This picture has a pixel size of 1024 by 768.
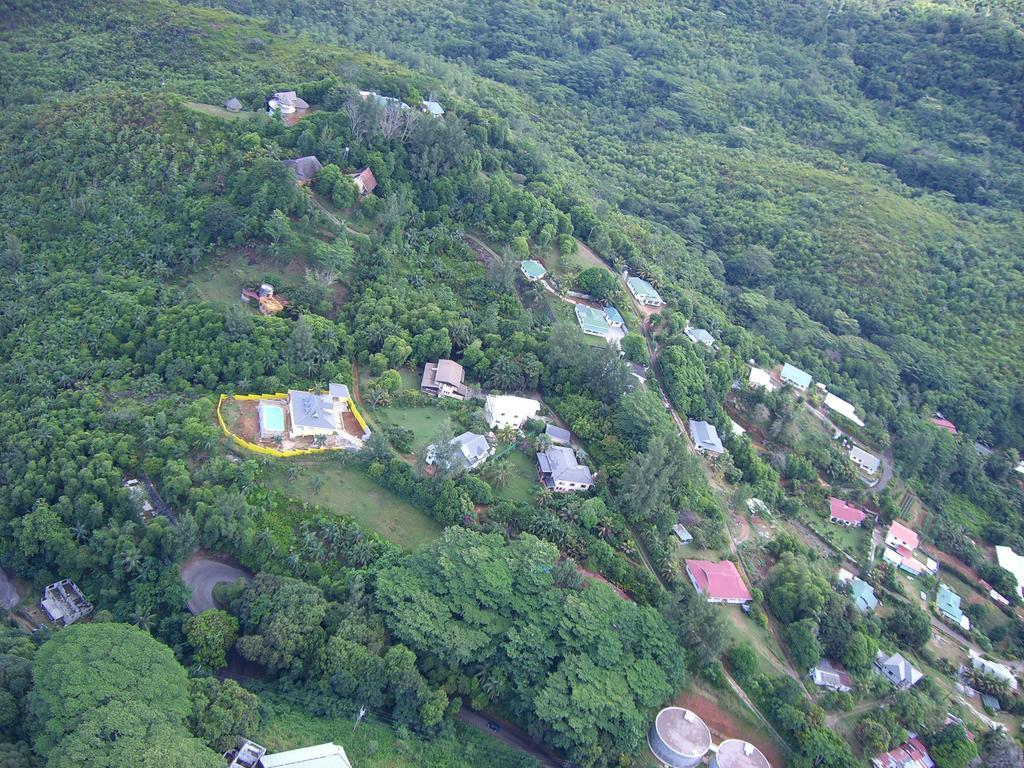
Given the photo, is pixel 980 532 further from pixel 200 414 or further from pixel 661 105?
pixel 661 105

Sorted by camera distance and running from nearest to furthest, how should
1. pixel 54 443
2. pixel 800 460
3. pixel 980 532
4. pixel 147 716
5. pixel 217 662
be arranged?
pixel 147 716 < pixel 217 662 < pixel 54 443 < pixel 800 460 < pixel 980 532

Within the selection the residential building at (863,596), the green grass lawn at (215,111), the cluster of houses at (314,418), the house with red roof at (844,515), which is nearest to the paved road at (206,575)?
the cluster of houses at (314,418)

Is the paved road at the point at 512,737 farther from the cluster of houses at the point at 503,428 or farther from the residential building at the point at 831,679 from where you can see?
the residential building at the point at 831,679

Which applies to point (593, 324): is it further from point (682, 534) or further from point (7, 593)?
point (7, 593)

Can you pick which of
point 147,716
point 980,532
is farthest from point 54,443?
point 980,532

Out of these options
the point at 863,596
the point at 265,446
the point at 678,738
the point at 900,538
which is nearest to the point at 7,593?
the point at 265,446

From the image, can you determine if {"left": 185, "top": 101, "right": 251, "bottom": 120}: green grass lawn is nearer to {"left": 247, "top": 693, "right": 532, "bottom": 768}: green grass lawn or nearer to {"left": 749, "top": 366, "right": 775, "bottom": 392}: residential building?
{"left": 749, "top": 366, "right": 775, "bottom": 392}: residential building

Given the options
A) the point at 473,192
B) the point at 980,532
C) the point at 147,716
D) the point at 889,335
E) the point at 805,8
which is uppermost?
the point at 805,8

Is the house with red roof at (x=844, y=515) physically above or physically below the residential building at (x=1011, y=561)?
above
